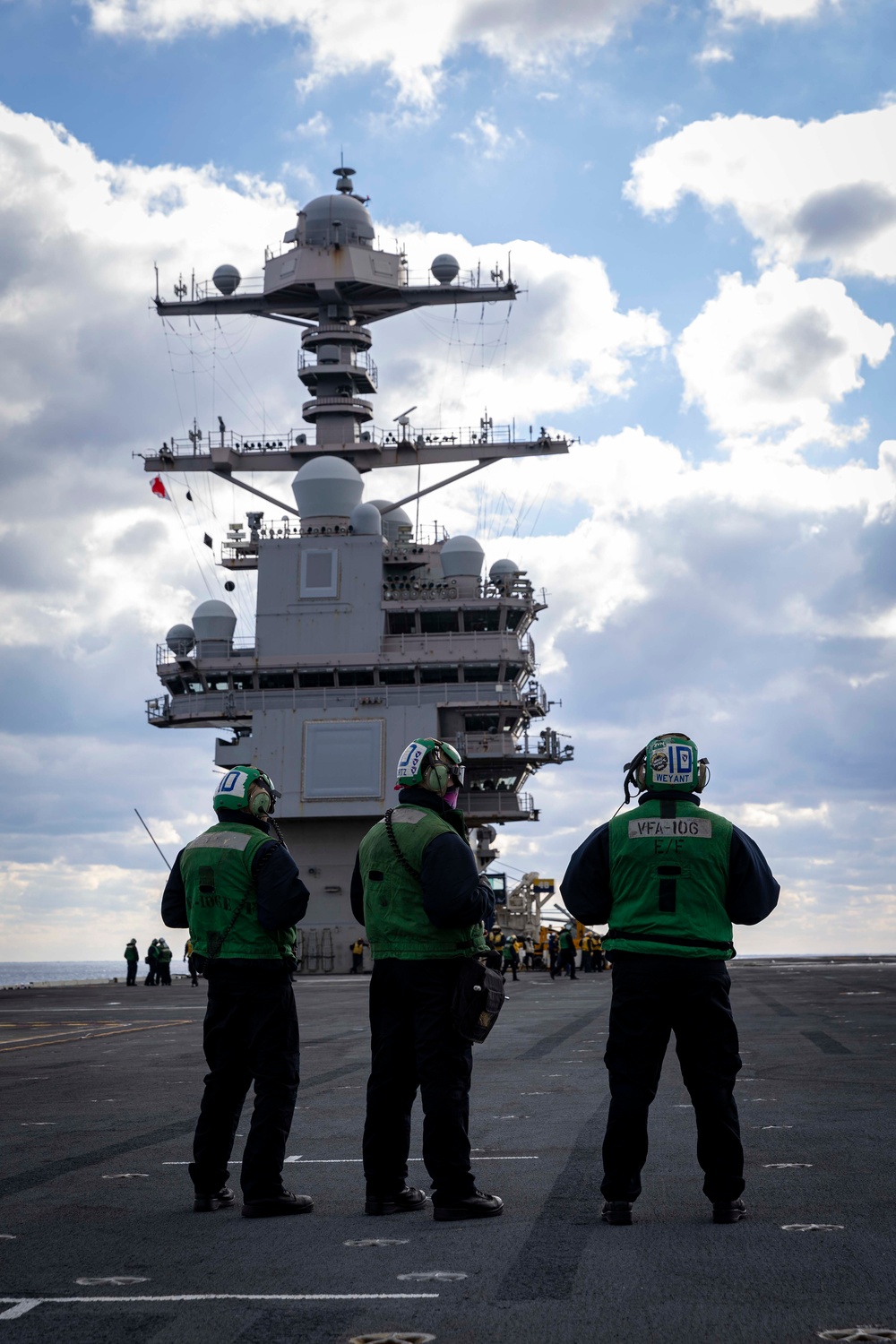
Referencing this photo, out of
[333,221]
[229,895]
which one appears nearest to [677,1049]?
[229,895]

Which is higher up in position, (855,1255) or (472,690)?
(472,690)

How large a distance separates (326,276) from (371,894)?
5883 centimetres

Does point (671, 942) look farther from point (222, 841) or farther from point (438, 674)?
point (438, 674)

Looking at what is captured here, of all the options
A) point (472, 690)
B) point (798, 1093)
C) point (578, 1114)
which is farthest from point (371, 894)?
point (472, 690)

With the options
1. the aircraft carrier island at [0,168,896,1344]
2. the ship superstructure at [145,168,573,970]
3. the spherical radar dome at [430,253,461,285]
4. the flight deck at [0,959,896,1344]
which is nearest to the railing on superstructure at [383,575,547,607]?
the ship superstructure at [145,168,573,970]

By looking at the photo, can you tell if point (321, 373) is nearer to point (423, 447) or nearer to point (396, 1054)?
point (423, 447)

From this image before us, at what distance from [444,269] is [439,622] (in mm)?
17031

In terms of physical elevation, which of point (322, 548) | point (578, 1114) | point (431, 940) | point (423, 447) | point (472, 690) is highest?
point (423, 447)

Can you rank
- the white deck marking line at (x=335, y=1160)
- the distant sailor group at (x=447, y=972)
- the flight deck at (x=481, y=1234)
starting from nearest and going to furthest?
the flight deck at (x=481, y=1234) < the distant sailor group at (x=447, y=972) < the white deck marking line at (x=335, y=1160)

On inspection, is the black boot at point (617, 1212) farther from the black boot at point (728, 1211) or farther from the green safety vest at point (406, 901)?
the green safety vest at point (406, 901)

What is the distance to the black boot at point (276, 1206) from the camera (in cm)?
713

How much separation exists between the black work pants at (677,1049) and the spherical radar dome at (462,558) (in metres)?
54.4

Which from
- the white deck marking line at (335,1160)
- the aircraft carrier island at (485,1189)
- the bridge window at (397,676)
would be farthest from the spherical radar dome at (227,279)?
the white deck marking line at (335,1160)

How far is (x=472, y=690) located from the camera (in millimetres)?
58656
